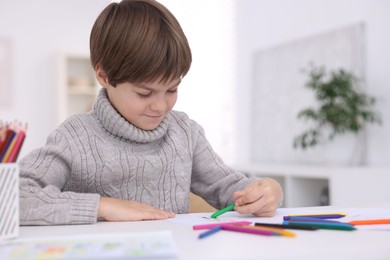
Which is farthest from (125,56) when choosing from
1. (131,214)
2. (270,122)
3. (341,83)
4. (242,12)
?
(242,12)

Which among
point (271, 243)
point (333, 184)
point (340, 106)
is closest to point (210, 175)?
point (271, 243)

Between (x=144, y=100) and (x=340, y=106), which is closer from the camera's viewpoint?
(x=144, y=100)

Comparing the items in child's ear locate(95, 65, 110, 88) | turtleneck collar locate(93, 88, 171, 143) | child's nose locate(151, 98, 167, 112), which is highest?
child's ear locate(95, 65, 110, 88)

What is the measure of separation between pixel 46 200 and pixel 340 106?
2613mm

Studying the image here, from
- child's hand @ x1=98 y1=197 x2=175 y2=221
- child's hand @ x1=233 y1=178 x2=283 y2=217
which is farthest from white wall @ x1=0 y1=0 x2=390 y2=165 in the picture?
child's hand @ x1=98 y1=197 x2=175 y2=221

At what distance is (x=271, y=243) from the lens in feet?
2.22

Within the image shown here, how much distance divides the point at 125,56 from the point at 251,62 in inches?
133

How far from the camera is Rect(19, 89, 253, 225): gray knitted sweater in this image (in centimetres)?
106

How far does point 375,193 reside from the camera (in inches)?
109

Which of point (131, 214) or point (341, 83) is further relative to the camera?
point (341, 83)

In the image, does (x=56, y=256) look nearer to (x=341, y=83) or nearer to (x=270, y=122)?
(x=341, y=83)

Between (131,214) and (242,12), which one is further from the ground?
(242,12)

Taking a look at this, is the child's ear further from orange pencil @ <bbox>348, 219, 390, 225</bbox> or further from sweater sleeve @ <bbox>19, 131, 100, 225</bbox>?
orange pencil @ <bbox>348, 219, 390, 225</bbox>

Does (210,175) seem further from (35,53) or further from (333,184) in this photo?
(35,53)
